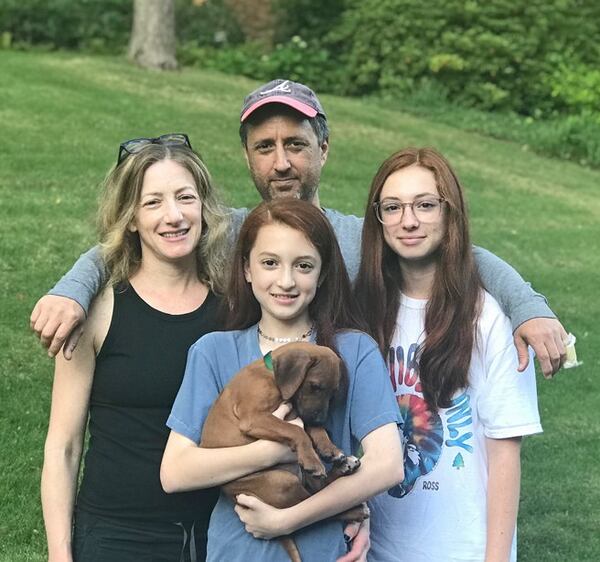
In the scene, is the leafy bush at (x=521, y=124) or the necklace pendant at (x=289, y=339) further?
the leafy bush at (x=521, y=124)

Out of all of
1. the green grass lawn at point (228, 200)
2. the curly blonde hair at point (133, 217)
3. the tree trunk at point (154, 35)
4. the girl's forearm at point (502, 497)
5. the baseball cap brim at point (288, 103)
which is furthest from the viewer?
the tree trunk at point (154, 35)

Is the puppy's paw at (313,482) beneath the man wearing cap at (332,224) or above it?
beneath

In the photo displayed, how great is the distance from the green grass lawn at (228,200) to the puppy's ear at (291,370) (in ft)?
4.44

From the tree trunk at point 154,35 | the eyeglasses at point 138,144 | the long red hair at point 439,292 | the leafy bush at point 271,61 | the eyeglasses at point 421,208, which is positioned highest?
the leafy bush at point 271,61

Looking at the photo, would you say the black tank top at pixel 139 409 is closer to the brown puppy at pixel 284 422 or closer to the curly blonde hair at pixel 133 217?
the curly blonde hair at pixel 133 217

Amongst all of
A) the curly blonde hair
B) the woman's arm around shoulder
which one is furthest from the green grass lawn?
the woman's arm around shoulder

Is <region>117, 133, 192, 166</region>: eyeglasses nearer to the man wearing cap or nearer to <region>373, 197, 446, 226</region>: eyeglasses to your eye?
the man wearing cap

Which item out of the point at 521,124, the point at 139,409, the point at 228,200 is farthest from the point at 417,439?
the point at 521,124

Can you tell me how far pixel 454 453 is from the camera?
3.36 metres

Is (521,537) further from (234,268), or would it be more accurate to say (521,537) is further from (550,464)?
(234,268)

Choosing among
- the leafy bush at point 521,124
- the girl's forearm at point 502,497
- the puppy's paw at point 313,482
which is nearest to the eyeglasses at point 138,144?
the puppy's paw at point 313,482

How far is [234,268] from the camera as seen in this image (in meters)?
3.33

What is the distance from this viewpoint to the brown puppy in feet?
9.52

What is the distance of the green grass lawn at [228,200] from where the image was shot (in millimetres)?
6180
